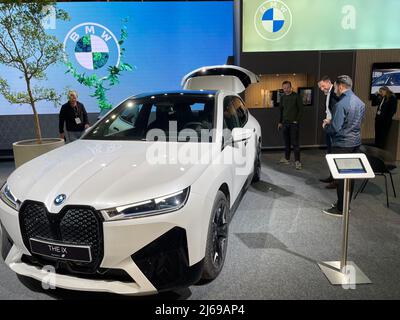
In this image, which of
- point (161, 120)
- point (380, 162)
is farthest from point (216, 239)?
point (380, 162)

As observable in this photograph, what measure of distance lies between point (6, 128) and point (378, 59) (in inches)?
327

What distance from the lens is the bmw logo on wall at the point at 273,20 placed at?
26.2ft

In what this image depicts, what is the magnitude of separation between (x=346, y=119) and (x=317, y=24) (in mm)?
5108

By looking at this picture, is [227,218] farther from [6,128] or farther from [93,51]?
[6,128]

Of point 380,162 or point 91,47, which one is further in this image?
point 91,47

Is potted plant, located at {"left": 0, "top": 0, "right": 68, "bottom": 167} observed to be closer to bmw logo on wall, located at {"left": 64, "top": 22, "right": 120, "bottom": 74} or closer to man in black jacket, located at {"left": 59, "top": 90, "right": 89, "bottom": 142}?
man in black jacket, located at {"left": 59, "top": 90, "right": 89, "bottom": 142}

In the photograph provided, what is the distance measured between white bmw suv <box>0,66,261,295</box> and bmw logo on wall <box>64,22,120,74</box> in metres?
5.21

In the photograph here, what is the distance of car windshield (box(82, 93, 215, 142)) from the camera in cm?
329

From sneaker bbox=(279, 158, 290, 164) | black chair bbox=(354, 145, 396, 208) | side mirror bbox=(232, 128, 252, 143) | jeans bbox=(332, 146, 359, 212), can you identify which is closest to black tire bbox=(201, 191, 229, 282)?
side mirror bbox=(232, 128, 252, 143)

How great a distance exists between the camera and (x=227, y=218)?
3.04m

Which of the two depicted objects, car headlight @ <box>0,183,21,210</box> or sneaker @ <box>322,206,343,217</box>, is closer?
car headlight @ <box>0,183,21,210</box>

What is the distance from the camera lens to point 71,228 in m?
2.18

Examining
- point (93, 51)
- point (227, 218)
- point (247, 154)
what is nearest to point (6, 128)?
point (93, 51)

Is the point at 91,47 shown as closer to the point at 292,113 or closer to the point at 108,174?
the point at 292,113
